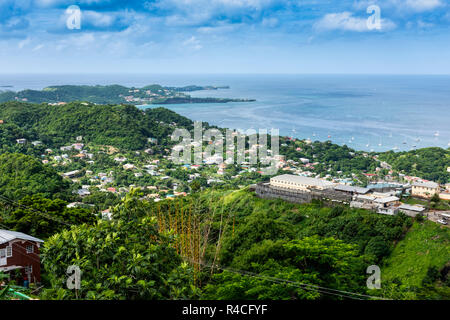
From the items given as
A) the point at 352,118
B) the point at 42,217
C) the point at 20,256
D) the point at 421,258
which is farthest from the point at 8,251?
the point at 352,118

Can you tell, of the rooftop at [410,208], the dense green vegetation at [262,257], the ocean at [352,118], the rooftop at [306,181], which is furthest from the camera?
the ocean at [352,118]

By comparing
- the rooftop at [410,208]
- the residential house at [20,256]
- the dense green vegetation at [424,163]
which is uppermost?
the residential house at [20,256]

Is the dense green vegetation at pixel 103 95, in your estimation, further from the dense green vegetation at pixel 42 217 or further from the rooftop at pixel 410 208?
the rooftop at pixel 410 208

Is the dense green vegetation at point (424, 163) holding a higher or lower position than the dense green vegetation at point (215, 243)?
lower

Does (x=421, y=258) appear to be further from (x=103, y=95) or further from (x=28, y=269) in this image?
(x=103, y=95)

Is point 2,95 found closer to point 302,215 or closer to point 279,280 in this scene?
point 302,215

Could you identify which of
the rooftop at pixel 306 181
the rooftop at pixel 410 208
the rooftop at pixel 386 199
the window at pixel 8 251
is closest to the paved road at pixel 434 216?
the rooftop at pixel 410 208

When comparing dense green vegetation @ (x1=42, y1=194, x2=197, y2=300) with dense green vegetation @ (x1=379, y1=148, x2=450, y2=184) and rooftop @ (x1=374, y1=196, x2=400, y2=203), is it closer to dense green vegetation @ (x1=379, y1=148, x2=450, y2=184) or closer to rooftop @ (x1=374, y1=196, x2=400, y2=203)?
rooftop @ (x1=374, y1=196, x2=400, y2=203)

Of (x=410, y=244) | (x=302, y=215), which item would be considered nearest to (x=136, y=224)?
(x=410, y=244)
